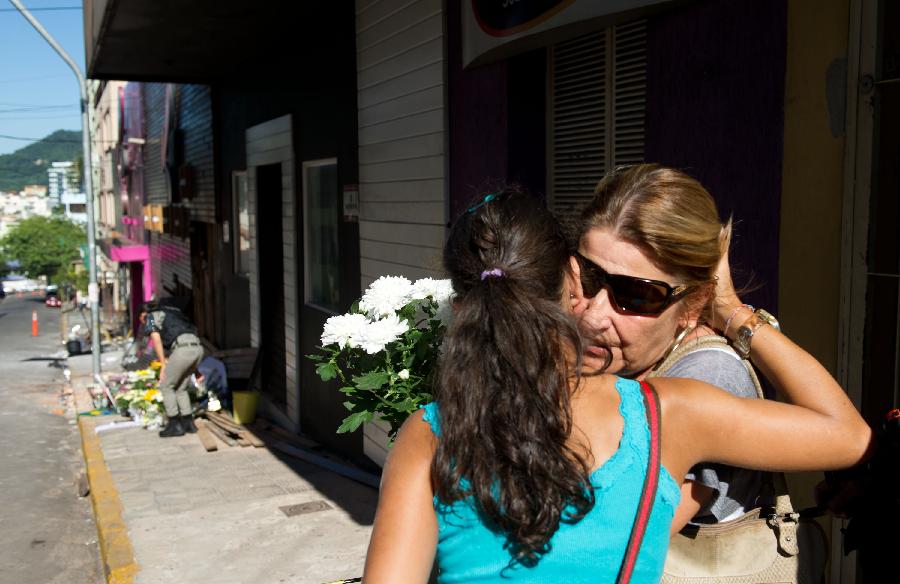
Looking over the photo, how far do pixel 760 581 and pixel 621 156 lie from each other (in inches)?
125

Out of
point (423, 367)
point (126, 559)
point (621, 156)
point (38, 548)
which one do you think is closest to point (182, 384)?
point (38, 548)

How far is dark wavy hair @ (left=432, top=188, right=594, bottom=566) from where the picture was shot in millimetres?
1416

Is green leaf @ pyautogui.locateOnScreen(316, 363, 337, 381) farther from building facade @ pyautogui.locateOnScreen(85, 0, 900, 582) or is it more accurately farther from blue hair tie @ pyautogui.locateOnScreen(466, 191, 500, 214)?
blue hair tie @ pyautogui.locateOnScreen(466, 191, 500, 214)

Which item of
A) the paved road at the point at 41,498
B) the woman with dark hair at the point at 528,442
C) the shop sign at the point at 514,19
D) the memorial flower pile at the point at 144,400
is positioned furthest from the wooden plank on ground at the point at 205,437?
the woman with dark hair at the point at 528,442

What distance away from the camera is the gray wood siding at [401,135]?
6383 mm

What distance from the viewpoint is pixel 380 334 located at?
7.50 ft

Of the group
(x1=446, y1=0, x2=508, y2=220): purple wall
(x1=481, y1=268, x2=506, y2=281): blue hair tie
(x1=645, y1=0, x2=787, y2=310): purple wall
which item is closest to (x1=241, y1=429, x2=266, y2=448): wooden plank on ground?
(x1=446, y1=0, x2=508, y2=220): purple wall

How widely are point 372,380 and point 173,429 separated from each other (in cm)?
929

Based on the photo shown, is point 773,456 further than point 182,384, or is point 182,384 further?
point 182,384

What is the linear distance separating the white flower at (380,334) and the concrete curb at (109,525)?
4.25 metres

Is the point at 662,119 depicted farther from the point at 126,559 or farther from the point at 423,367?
the point at 126,559

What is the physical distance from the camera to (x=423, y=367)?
2379 millimetres

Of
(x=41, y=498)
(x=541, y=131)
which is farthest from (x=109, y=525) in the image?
(x=541, y=131)

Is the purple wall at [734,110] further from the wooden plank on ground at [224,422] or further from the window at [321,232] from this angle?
the wooden plank on ground at [224,422]
